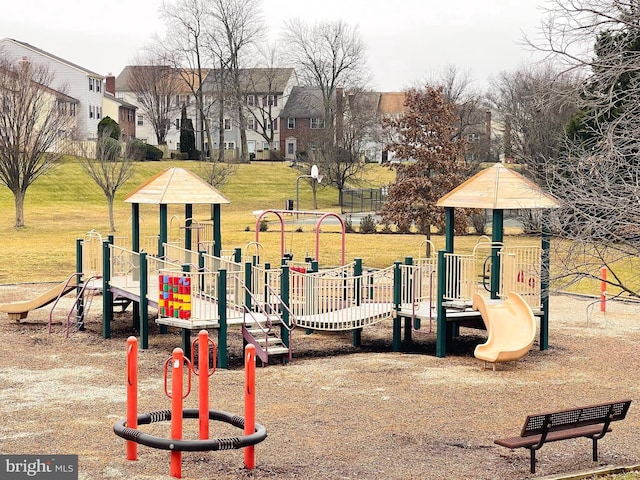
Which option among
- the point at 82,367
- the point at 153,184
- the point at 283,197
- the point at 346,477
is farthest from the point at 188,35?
the point at 346,477

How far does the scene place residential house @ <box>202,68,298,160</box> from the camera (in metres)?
99.0

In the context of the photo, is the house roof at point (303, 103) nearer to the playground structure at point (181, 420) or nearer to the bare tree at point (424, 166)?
the bare tree at point (424, 166)

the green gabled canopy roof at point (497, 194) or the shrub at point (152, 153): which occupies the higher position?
the shrub at point (152, 153)

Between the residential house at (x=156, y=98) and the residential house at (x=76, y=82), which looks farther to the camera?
the residential house at (x=156, y=98)

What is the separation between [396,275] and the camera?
19578 millimetres

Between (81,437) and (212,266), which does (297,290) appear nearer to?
(212,266)

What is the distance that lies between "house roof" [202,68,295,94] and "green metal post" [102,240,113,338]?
79181mm

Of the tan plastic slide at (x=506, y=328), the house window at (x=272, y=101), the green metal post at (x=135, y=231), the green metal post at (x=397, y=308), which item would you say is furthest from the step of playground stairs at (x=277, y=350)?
the house window at (x=272, y=101)

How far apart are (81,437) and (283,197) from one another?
59.6 metres

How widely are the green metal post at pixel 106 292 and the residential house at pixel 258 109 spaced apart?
75.9m

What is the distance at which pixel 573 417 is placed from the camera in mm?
11734

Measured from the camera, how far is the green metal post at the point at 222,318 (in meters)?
17.7

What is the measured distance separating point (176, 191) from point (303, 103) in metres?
81.2

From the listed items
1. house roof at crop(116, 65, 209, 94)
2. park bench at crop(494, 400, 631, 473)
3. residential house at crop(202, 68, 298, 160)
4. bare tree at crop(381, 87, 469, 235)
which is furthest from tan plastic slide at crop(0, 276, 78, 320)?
house roof at crop(116, 65, 209, 94)
